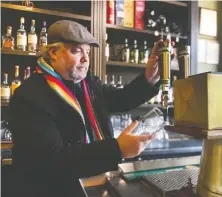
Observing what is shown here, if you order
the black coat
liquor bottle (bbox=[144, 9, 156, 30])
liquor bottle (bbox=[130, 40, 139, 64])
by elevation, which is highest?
liquor bottle (bbox=[144, 9, 156, 30])

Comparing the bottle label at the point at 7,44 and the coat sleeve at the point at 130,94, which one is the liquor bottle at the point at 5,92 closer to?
the bottle label at the point at 7,44

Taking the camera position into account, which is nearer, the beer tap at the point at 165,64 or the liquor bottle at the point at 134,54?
the beer tap at the point at 165,64

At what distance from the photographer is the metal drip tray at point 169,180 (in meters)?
0.74

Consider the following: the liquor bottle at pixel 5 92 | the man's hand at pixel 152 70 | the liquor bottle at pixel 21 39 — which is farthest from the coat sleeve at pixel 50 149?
the liquor bottle at pixel 21 39

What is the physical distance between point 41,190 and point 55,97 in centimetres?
35

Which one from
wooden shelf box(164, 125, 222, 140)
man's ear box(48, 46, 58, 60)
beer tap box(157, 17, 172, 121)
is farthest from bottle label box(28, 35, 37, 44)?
wooden shelf box(164, 125, 222, 140)

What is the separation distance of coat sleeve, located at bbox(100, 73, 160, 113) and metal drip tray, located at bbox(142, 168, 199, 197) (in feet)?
1.39

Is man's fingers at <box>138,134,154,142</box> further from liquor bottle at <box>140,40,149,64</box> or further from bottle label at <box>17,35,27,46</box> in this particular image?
liquor bottle at <box>140,40,149,64</box>

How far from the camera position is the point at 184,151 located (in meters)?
2.05

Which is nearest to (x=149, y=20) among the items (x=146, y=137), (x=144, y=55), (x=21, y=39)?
(x=144, y=55)

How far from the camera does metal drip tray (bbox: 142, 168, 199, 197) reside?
0.74 meters

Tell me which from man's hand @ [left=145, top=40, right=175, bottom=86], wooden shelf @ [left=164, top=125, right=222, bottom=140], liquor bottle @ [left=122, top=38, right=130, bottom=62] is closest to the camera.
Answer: wooden shelf @ [left=164, top=125, right=222, bottom=140]

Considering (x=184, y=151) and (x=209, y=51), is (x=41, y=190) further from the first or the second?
(x=209, y=51)

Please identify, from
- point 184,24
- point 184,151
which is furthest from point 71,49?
point 184,24
